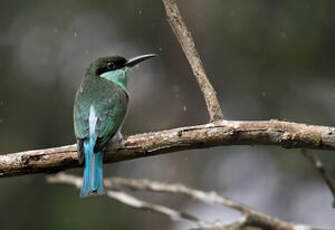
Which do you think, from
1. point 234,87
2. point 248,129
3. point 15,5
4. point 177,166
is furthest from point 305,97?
point 248,129

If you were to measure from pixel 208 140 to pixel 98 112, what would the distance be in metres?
1.13

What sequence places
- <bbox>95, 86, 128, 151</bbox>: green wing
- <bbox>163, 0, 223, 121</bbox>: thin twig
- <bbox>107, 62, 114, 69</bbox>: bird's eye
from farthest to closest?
<bbox>107, 62, 114, 69</bbox>: bird's eye
<bbox>95, 86, 128, 151</bbox>: green wing
<bbox>163, 0, 223, 121</bbox>: thin twig

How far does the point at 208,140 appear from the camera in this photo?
3.09m

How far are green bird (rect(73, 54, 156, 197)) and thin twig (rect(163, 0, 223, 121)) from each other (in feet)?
1.83

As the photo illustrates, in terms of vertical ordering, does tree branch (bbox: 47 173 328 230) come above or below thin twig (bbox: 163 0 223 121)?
below

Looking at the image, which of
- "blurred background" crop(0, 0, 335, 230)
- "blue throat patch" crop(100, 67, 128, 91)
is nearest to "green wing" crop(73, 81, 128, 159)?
"blue throat patch" crop(100, 67, 128, 91)

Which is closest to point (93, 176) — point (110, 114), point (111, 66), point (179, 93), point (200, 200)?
point (110, 114)

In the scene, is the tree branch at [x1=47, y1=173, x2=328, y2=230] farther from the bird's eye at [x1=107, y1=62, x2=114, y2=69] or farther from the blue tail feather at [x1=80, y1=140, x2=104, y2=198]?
the bird's eye at [x1=107, y1=62, x2=114, y2=69]

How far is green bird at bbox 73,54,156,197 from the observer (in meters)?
3.55

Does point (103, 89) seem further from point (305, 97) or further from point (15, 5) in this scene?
point (15, 5)

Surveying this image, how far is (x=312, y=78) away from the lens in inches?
303

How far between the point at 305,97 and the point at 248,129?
4783mm

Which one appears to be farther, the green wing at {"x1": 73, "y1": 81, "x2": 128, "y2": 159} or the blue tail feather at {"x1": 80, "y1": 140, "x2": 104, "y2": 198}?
the green wing at {"x1": 73, "y1": 81, "x2": 128, "y2": 159}

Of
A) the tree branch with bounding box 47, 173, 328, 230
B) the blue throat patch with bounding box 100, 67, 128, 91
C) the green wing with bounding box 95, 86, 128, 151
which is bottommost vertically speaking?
the tree branch with bounding box 47, 173, 328, 230
